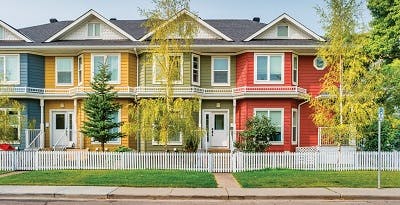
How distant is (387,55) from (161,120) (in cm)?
1713

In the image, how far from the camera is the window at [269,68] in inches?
1028

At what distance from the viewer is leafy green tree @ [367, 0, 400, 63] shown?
27.9 m

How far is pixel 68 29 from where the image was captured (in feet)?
89.7

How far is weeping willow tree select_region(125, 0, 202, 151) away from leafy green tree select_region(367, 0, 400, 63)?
13203mm

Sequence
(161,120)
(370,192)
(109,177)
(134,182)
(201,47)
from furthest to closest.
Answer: (201,47) < (161,120) < (109,177) < (134,182) < (370,192)

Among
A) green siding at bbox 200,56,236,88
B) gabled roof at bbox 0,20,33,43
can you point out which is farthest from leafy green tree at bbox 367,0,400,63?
gabled roof at bbox 0,20,33,43

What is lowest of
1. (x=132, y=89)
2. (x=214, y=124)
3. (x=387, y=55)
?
(x=214, y=124)

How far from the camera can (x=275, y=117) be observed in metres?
26.1

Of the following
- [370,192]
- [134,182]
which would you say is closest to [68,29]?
[134,182]

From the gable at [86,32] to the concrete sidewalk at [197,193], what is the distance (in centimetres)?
1476

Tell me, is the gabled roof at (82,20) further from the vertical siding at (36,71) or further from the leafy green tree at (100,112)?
the leafy green tree at (100,112)

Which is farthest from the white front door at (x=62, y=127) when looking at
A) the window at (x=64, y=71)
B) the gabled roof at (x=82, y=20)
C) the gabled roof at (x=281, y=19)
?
the gabled roof at (x=281, y=19)

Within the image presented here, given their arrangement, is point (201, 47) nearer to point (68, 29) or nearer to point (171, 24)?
point (171, 24)

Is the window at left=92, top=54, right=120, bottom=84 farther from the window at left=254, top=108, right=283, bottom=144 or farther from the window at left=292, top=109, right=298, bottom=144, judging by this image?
the window at left=292, top=109, right=298, bottom=144
